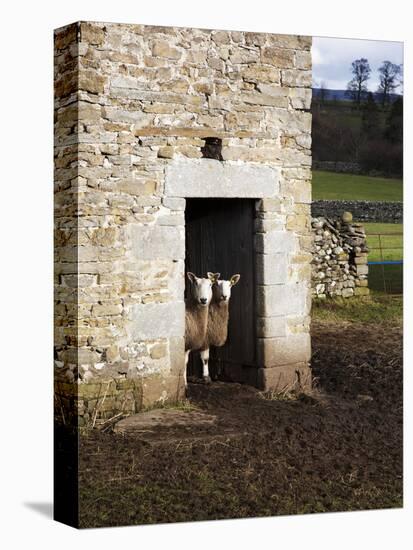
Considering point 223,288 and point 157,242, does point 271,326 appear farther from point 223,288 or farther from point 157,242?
point 157,242

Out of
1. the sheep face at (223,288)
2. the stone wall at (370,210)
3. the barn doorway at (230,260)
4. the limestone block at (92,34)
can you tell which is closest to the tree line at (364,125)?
the stone wall at (370,210)

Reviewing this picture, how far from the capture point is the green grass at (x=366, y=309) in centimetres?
1029

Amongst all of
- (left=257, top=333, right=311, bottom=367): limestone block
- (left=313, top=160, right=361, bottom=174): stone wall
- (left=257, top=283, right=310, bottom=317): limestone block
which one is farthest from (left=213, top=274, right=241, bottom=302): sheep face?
(left=313, top=160, right=361, bottom=174): stone wall

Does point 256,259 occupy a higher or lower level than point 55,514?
higher

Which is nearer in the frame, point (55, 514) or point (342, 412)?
point (55, 514)

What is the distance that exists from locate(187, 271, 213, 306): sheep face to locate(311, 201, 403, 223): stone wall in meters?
1.20

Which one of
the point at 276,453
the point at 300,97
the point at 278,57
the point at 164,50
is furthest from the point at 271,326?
the point at 164,50

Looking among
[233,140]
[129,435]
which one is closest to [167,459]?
[129,435]

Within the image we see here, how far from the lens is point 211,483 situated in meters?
9.09

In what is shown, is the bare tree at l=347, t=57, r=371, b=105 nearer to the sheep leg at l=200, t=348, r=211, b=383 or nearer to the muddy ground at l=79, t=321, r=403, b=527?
the muddy ground at l=79, t=321, r=403, b=527

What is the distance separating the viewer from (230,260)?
10078mm

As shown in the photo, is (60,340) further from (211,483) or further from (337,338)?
(337,338)

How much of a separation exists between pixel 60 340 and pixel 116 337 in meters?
0.44

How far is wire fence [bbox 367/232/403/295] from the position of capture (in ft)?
33.5
